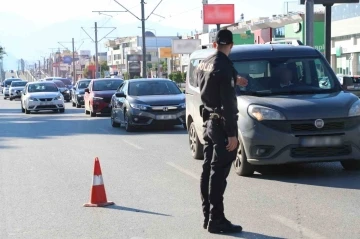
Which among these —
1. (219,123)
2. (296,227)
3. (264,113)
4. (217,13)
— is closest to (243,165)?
(264,113)

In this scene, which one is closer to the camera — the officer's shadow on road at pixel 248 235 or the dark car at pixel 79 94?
the officer's shadow on road at pixel 248 235

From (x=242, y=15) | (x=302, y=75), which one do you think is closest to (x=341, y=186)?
(x=302, y=75)

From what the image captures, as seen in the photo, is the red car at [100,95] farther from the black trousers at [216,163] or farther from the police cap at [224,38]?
the police cap at [224,38]

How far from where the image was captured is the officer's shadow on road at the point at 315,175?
10248 mm

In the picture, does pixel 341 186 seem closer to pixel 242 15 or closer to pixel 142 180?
pixel 142 180

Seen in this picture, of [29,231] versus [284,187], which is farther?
[284,187]

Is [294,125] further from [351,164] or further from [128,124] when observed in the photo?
[128,124]

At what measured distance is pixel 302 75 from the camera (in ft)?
38.4

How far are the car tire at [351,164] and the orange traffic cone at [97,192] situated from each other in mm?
3912

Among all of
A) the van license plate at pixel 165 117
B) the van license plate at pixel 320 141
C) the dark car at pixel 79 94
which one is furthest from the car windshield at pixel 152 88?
the dark car at pixel 79 94

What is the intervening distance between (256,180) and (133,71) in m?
81.5

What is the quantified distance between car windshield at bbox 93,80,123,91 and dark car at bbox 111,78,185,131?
7.38 meters

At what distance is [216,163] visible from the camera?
7312 mm

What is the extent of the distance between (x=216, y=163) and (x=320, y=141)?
3.52 m
